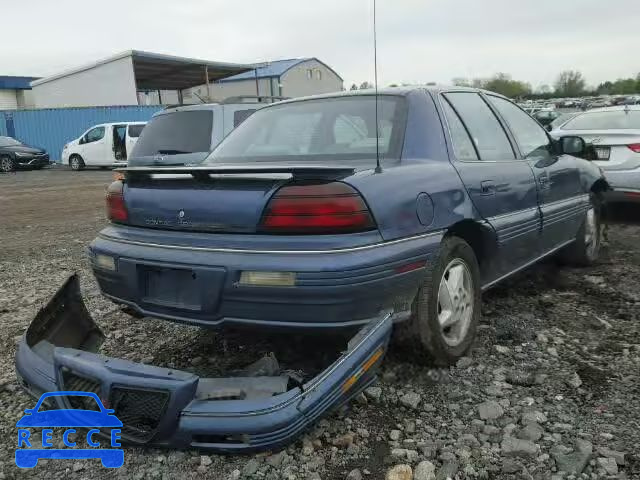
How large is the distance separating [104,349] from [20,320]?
102cm

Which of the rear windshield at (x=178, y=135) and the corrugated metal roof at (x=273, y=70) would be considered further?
the corrugated metal roof at (x=273, y=70)

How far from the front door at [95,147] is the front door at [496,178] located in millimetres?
18009

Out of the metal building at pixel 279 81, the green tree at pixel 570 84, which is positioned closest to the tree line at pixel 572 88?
the green tree at pixel 570 84

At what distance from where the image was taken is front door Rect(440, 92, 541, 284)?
11.2 ft

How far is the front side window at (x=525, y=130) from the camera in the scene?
4.20m

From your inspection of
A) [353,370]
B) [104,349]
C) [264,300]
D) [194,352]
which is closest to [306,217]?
[264,300]

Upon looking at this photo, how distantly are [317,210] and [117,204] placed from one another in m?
1.24

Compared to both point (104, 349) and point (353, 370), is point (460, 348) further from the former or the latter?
point (104, 349)

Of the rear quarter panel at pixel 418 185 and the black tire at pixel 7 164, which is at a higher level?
the rear quarter panel at pixel 418 185

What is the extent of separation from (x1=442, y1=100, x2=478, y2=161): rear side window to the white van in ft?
53.4

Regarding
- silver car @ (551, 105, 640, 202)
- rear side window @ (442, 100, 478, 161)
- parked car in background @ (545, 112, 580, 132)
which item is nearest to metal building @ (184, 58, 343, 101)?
parked car in background @ (545, 112, 580, 132)

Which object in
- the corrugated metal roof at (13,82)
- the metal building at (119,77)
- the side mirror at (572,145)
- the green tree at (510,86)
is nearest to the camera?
the side mirror at (572,145)

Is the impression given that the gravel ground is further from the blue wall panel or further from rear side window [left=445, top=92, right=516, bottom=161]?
the blue wall panel

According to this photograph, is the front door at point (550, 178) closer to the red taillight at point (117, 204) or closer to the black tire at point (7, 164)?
the red taillight at point (117, 204)
